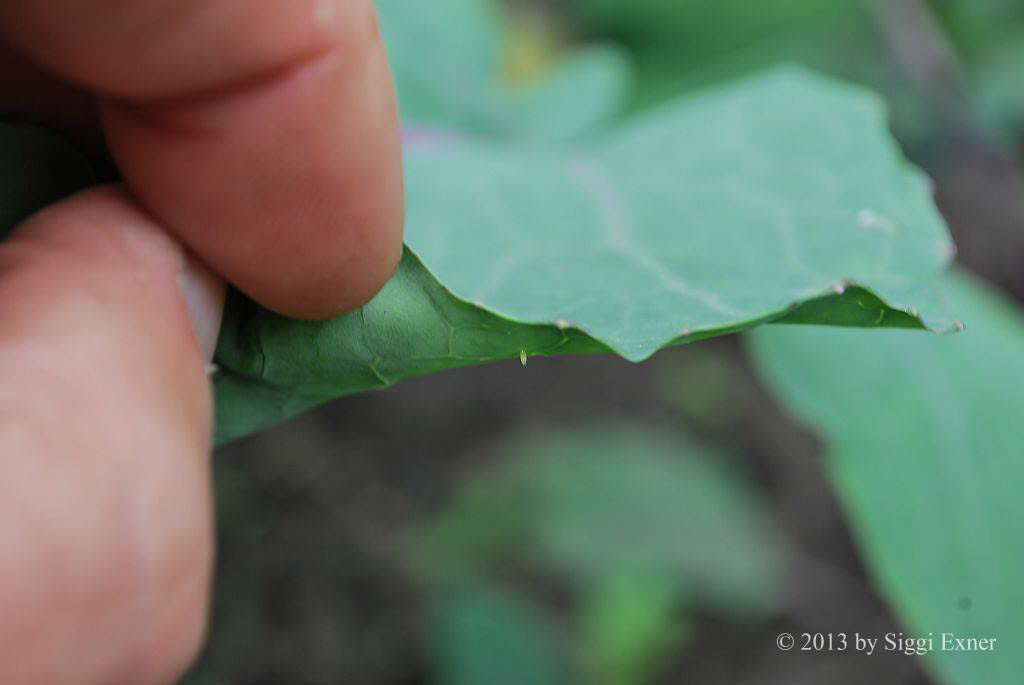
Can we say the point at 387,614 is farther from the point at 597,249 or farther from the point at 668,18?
the point at 668,18

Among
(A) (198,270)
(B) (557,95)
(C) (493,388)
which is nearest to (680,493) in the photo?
(C) (493,388)

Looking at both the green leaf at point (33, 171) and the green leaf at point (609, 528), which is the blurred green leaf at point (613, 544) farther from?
the green leaf at point (33, 171)

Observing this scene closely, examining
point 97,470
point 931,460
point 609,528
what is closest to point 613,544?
point 609,528

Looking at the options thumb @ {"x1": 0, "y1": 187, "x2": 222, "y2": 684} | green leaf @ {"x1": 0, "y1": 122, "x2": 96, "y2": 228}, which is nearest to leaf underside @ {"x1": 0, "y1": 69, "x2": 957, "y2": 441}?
green leaf @ {"x1": 0, "y1": 122, "x2": 96, "y2": 228}

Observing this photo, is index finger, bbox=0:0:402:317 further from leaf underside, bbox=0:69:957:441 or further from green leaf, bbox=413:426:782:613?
green leaf, bbox=413:426:782:613

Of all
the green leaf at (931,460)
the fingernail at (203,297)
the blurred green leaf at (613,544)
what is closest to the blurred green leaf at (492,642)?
the blurred green leaf at (613,544)
